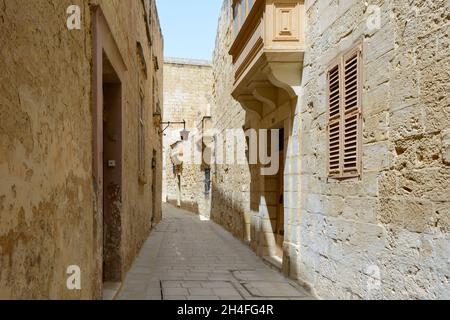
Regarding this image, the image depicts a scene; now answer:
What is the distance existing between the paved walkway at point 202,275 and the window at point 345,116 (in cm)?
175

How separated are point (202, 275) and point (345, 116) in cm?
327

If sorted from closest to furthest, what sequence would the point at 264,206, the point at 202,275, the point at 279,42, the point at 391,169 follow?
the point at 391,169
the point at 279,42
the point at 202,275
the point at 264,206

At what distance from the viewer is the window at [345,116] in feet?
13.3

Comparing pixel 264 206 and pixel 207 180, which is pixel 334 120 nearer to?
pixel 264 206

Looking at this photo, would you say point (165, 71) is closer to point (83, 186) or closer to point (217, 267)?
point (217, 267)

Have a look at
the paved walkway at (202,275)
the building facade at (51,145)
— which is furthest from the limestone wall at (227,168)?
the building facade at (51,145)

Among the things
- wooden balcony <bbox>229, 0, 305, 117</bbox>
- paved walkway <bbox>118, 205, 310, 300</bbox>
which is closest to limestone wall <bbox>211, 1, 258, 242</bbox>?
paved walkway <bbox>118, 205, 310, 300</bbox>

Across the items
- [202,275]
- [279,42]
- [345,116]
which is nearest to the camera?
[345,116]

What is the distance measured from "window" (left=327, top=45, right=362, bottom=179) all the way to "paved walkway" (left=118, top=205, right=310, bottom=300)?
1749 millimetres

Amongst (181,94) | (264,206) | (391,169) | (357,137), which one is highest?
(181,94)

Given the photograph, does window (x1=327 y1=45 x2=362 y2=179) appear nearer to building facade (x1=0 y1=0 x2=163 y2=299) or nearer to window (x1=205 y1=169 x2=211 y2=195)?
building facade (x1=0 y1=0 x2=163 y2=299)

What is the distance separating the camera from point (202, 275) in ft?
20.2

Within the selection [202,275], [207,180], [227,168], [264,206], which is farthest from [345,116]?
[207,180]

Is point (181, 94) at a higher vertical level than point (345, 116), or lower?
higher
